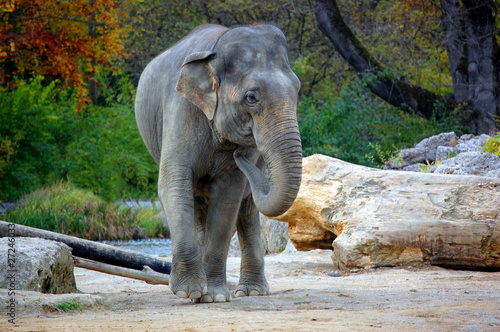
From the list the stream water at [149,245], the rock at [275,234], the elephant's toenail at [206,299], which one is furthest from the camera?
the stream water at [149,245]

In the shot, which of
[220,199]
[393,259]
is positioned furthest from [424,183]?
[220,199]

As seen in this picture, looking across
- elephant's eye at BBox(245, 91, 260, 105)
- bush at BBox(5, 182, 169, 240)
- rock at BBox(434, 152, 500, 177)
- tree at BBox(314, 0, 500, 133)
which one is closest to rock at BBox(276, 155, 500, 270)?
rock at BBox(434, 152, 500, 177)

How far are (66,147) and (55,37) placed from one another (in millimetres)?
3170

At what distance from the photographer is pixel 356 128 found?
1789 cm

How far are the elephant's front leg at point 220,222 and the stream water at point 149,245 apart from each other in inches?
306

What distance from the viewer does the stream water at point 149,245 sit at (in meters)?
14.0

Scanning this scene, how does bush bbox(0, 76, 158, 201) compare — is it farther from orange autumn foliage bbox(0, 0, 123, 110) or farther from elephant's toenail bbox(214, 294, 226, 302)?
elephant's toenail bbox(214, 294, 226, 302)

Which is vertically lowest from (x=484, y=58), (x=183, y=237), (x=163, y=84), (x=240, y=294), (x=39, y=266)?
(x=240, y=294)

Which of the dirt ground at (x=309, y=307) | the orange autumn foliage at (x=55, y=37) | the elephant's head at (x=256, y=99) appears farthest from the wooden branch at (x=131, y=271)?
the orange autumn foliage at (x=55, y=37)

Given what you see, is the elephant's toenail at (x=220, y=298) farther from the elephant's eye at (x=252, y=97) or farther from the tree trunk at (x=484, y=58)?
the tree trunk at (x=484, y=58)

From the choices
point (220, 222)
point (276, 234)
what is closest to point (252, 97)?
point (220, 222)

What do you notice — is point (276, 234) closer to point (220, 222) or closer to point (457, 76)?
point (220, 222)

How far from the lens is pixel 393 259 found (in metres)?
7.81

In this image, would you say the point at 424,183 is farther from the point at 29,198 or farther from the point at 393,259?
the point at 29,198
